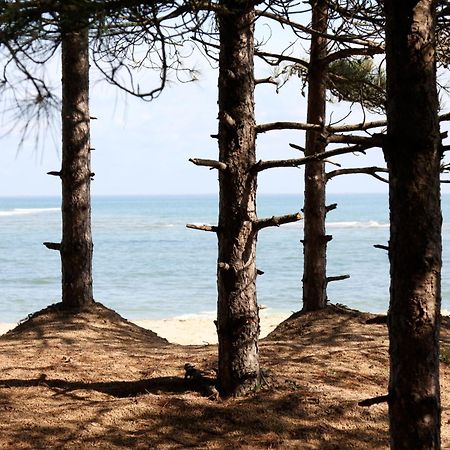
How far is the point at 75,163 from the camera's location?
9.38 m

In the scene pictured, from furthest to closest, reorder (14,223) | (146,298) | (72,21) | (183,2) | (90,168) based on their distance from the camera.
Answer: (14,223) < (146,298) < (90,168) < (183,2) < (72,21)

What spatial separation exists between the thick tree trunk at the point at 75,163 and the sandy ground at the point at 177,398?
1356 mm

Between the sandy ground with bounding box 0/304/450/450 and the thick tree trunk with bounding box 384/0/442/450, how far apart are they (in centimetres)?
122

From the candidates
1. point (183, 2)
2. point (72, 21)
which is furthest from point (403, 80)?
point (72, 21)

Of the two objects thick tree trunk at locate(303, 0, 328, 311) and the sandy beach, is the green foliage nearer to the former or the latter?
thick tree trunk at locate(303, 0, 328, 311)

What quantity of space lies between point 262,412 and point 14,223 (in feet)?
205

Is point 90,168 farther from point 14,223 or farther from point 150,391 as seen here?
point 14,223

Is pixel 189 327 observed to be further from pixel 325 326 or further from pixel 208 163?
pixel 208 163

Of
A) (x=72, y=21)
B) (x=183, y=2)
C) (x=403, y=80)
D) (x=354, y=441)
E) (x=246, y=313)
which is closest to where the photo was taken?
(x=403, y=80)

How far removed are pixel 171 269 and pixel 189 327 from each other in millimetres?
16731

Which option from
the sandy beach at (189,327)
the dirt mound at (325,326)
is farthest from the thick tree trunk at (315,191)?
the sandy beach at (189,327)

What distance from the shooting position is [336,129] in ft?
22.6

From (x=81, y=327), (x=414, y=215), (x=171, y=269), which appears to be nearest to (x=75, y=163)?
(x=81, y=327)

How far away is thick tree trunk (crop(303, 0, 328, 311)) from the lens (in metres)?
9.89
